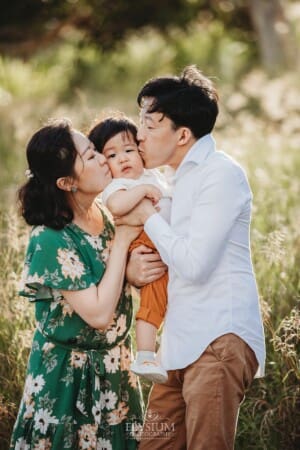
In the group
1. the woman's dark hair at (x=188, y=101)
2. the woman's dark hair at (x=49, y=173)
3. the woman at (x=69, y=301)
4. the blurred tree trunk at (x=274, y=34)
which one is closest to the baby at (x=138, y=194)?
the woman at (x=69, y=301)

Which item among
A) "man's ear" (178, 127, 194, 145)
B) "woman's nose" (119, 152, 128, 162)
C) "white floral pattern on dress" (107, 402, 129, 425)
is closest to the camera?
"man's ear" (178, 127, 194, 145)

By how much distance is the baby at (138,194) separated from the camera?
10.3ft

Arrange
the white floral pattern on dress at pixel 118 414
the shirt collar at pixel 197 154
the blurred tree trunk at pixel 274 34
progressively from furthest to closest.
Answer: the blurred tree trunk at pixel 274 34 → the white floral pattern on dress at pixel 118 414 → the shirt collar at pixel 197 154

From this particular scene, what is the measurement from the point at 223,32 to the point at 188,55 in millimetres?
1010

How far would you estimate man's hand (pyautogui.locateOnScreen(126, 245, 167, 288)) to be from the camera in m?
3.20

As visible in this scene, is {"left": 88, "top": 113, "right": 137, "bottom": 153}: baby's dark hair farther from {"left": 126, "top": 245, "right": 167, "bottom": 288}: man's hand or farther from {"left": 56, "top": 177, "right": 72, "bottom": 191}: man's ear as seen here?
{"left": 126, "top": 245, "right": 167, "bottom": 288}: man's hand

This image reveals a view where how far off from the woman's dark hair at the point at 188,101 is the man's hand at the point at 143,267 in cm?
58

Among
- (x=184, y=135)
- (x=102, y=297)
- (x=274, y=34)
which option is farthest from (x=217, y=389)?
(x=274, y=34)

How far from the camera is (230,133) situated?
7.89 meters

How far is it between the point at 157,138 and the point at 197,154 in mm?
234

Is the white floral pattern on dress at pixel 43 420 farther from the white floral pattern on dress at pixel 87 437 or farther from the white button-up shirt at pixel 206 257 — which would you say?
the white button-up shirt at pixel 206 257

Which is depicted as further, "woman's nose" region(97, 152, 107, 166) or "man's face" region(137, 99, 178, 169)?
"woman's nose" region(97, 152, 107, 166)

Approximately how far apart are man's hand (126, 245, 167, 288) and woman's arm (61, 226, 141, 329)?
51mm

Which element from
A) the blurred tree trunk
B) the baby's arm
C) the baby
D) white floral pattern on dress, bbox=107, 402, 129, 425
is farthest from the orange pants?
the blurred tree trunk
